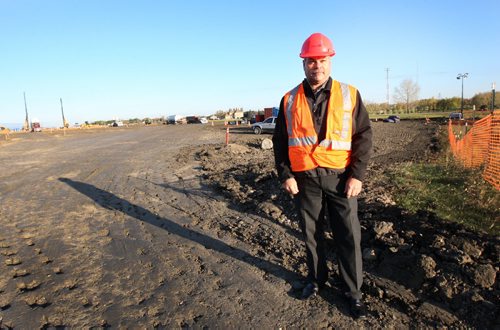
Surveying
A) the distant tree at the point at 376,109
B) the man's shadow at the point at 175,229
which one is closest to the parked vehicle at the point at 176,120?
the distant tree at the point at 376,109

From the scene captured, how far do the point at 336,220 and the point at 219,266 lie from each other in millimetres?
1625

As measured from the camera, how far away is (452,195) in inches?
260

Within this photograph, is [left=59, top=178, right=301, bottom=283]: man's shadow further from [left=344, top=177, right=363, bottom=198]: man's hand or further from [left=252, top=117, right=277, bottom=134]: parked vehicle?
[left=252, top=117, right=277, bottom=134]: parked vehicle

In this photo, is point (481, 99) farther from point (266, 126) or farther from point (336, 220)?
point (336, 220)

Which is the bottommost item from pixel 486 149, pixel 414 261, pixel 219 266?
pixel 219 266

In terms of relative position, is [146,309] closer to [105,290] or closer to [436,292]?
[105,290]


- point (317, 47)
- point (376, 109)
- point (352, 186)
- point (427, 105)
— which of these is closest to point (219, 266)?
point (352, 186)

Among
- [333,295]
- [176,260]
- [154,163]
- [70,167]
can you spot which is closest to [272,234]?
[176,260]

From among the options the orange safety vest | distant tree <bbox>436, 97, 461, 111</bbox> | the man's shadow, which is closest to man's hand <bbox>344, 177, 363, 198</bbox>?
the orange safety vest

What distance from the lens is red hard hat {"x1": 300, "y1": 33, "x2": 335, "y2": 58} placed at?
9.29ft

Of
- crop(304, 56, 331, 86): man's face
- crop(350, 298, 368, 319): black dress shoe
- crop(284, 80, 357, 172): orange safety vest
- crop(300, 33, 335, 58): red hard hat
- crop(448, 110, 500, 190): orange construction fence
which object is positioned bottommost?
crop(350, 298, 368, 319): black dress shoe

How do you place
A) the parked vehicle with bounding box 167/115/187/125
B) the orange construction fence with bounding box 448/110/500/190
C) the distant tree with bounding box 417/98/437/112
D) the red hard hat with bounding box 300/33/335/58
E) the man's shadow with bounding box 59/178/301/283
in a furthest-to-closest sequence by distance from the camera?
the distant tree with bounding box 417/98/437/112
the parked vehicle with bounding box 167/115/187/125
the orange construction fence with bounding box 448/110/500/190
the man's shadow with bounding box 59/178/301/283
the red hard hat with bounding box 300/33/335/58

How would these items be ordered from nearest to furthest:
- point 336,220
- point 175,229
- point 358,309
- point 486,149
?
point 358,309, point 336,220, point 175,229, point 486,149

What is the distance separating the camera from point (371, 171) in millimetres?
8758
